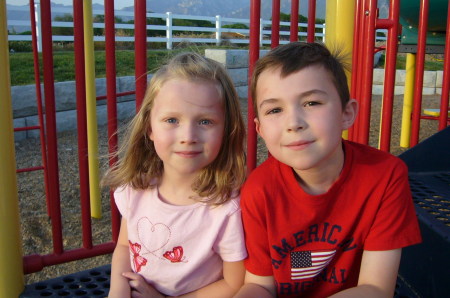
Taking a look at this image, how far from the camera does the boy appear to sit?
48.0 inches

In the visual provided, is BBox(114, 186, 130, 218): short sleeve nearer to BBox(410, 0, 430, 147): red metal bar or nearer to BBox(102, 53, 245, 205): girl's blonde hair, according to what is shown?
BBox(102, 53, 245, 205): girl's blonde hair

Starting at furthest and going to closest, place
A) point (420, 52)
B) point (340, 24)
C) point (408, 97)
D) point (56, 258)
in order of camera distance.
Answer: point (408, 97) < point (420, 52) < point (340, 24) < point (56, 258)

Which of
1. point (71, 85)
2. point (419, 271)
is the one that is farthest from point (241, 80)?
point (419, 271)

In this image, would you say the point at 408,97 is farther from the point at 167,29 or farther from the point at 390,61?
the point at 167,29

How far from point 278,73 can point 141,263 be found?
2.29 feet

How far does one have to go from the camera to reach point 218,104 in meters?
1.41

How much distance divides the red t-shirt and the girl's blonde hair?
0.13 meters

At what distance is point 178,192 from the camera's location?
1.47m

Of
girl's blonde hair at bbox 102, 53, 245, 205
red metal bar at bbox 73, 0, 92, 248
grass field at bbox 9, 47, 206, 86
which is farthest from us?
grass field at bbox 9, 47, 206, 86

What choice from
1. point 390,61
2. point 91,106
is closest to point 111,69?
point 390,61

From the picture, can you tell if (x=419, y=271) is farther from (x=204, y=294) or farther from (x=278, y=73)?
(x=278, y=73)

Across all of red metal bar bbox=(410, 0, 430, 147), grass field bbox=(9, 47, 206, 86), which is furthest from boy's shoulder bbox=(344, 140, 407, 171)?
grass field bbox=(9, 47, 206, 86)

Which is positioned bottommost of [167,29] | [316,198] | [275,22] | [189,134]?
[316,198]

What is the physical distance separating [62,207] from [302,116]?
2.79 meters
